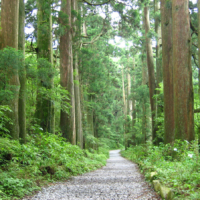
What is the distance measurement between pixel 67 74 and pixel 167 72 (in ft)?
16.7

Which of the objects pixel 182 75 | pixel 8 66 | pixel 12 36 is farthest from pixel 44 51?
pixel 182 75

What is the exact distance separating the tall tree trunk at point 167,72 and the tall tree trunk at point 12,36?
6.35 metres

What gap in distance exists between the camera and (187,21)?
30.2ft

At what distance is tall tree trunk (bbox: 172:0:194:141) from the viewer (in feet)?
27.9

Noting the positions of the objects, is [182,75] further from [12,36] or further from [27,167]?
[27,167]

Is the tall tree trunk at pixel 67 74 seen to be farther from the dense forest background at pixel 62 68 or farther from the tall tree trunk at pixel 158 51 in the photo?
the tall tree trunk at pixel 158 51

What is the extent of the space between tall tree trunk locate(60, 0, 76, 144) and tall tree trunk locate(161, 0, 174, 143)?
4750 millimetres

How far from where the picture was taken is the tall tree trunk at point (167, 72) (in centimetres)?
1032

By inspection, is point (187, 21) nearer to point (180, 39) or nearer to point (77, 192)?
point (180, 39)

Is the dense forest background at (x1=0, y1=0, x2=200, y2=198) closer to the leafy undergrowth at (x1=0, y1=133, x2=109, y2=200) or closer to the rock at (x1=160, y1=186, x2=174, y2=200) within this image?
the leafy undergrowth at (x1=0, y1=133, x2=109, y2=200)

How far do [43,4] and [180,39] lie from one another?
563 centimetres

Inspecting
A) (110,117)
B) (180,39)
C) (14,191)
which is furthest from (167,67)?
(110,117)

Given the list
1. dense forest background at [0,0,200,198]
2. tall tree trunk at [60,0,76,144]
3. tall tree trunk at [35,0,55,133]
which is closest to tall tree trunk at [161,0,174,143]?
dense forest background at [0,0,200,198]

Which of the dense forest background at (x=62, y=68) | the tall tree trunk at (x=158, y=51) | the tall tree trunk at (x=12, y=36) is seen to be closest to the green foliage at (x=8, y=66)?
the dense forest background at (x=62, y=68)
